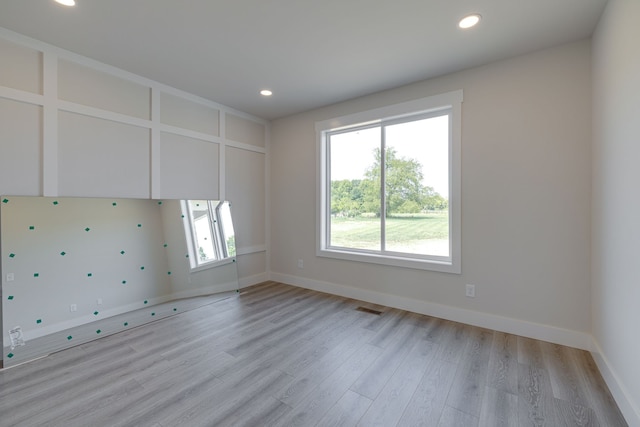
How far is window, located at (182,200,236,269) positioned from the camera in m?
3.51

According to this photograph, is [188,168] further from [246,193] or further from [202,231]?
[246,193]

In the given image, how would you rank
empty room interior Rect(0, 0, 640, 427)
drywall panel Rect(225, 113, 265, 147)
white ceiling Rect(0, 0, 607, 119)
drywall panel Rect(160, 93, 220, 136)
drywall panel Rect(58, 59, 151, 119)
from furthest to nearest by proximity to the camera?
drywall panel Rect(225, 113, 265, 147) < drywall panel Rect(160, 93, 220, 136) < drywall panel Rect(58, 59, 151, 119) < white ceiling Rect(0, 0, 607, 119) < empty room interior Rect(0, 0, 640, 427)

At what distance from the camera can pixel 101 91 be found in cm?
277

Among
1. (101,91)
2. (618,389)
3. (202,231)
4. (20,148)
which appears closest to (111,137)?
(101,91)

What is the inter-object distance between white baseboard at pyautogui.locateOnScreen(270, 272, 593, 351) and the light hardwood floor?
0.09 metres

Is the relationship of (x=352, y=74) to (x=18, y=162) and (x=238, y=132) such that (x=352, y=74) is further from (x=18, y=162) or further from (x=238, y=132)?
(x=18, y=162)

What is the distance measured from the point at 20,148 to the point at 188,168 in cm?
148

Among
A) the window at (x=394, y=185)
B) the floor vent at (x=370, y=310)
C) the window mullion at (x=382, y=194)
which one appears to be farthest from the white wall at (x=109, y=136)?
the window mullion at (x=382, y=194)

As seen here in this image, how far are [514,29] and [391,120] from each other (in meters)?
1.45

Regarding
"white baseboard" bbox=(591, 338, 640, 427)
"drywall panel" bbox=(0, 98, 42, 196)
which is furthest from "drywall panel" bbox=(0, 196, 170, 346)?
"white baseboard" bbox=(591, 338, 640, 427)

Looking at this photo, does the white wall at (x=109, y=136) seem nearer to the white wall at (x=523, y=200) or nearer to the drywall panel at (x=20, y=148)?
the drywall panel at (x=20, y=148)

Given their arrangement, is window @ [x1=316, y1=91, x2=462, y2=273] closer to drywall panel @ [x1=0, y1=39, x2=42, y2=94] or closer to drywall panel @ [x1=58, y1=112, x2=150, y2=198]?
drywall panel @ [x1=58, y1=112, x2=150, y2=198]

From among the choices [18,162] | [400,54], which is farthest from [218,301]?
[400,54]

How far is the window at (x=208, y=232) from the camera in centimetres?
351
